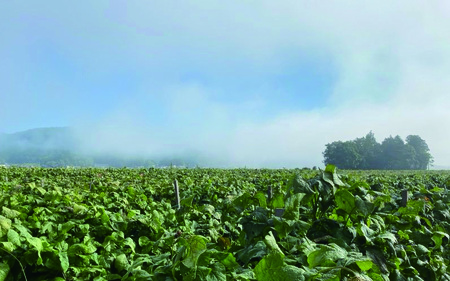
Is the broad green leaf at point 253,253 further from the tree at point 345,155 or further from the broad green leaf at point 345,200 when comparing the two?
the tree at point 345,155

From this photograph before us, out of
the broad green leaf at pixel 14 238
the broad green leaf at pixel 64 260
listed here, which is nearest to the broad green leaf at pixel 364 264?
the broad green leaf at pixel 64 260

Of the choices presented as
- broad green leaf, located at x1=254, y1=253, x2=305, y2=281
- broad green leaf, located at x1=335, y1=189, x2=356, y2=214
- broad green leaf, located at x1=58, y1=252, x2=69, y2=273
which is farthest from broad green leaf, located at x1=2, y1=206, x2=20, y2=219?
broad green leaf, located at x1=335, y1=189, x2=356, y2=214

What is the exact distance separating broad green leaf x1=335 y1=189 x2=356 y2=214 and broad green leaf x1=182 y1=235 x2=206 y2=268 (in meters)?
1.24

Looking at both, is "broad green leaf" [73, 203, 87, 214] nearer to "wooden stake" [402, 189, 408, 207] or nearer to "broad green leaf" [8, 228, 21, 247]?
"broad green leaf" [8, 228, 21, 247]

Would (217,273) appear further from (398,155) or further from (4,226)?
(398,155)

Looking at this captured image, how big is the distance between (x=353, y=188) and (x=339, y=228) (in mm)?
497

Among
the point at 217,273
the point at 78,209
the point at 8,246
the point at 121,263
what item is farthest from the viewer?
the point at 78,209

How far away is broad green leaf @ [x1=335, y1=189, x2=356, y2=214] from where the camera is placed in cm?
225

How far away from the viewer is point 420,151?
117 metres

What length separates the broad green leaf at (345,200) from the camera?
7.39 feet

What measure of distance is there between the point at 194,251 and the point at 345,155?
350 feet

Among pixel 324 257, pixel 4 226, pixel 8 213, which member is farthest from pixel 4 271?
pixel 324 257

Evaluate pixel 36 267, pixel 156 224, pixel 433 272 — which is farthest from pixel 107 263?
pixel 433 272

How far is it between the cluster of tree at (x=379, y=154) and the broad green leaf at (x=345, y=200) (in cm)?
10408
